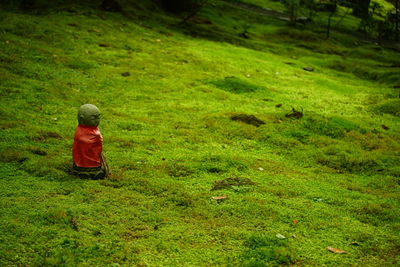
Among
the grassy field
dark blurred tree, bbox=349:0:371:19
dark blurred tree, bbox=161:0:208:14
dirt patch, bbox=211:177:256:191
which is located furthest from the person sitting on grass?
dark blurred tree, bbox=349:0:371:19

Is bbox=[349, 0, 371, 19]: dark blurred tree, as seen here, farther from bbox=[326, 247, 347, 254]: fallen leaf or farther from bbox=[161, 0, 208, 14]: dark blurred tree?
bbox=[326, 247, 347, 254]: fallen leaf

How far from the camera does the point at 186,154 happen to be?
11508 mm

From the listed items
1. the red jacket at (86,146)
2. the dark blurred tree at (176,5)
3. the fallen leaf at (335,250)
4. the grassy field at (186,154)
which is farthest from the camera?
the dark blurred tree at (176,5)

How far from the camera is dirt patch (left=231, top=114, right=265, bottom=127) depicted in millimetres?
15039

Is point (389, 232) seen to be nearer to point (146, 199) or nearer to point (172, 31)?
point (146, 199)

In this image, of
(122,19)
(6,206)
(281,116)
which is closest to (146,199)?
(6,206)

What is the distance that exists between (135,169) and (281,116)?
26.0ft

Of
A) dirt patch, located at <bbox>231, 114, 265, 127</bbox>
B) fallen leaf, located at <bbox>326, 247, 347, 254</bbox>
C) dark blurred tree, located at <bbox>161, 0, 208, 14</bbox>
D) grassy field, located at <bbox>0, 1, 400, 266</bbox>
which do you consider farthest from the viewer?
dark blurred tree, located at <bbox>161, 0, 208, 14</bbox>

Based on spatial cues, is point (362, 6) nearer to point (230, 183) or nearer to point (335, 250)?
point (230, 183)

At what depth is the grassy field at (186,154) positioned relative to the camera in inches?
273

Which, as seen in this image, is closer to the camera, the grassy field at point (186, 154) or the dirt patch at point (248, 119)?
the grassy field at point (186, 154)

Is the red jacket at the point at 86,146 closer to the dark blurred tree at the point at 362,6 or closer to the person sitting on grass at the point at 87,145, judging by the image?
the person sitting on grass at the point at 87,145

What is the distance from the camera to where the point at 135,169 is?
10.1 meters

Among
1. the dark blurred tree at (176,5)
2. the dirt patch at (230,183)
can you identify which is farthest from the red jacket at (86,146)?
the dark blurred tree at (176,5)
